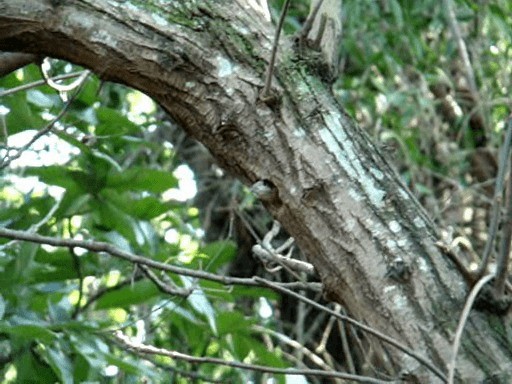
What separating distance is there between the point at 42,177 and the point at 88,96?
182mm

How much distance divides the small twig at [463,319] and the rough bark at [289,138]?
2cm

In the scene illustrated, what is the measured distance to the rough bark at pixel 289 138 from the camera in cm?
123

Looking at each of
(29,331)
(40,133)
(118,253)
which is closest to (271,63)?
(118,253)

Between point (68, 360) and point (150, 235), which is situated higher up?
point (150, 235)

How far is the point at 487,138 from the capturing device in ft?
11.4

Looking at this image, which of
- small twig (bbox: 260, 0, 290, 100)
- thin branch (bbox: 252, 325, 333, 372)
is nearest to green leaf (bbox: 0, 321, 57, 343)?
small twig (bbox: 260, 0, 290, 100)

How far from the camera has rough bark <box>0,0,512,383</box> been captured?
1231mm

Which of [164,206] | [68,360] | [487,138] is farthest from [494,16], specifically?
[68,360]

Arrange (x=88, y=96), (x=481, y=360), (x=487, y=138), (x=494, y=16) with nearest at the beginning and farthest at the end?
(x=481, y=360) < (x=88, y=96) < (x=494, y=16) < (x=487, y=138)

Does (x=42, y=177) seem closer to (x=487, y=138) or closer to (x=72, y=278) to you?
(x=72, y=278)

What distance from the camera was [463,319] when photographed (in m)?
1.16

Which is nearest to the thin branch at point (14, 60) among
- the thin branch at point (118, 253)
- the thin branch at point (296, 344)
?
the thin branch at point (118, 253)

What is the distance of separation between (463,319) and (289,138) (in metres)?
Result: 0.32

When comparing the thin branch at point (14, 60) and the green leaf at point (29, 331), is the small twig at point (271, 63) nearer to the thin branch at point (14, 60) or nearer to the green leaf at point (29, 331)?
the thin branch at point (14, 60)
